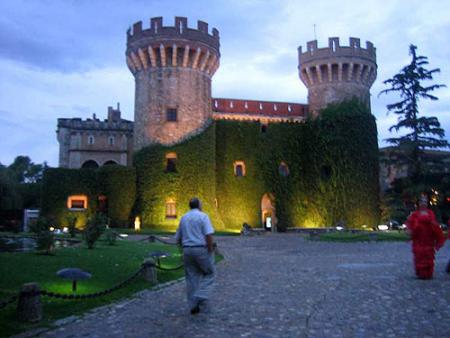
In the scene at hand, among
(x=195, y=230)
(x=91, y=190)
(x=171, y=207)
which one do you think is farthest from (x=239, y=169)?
(x=195, y=230)

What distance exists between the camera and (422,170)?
1243 inches

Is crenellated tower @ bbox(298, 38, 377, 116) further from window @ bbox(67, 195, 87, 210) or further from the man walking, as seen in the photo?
the man walking

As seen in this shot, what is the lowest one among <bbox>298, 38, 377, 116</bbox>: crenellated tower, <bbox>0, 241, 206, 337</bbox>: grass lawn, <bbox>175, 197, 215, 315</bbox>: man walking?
<bbox>0, 241, 206, 337</bbox>: grass lawn

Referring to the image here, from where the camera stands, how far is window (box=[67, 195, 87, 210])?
29875 mm

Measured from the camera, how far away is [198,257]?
6750 millimetres

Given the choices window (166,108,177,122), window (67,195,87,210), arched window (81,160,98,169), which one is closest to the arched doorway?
window (166,108,177,122)

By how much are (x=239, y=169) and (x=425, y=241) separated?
25.0 m

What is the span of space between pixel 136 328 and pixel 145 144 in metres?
26.5

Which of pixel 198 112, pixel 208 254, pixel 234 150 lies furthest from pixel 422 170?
pixel 208 254

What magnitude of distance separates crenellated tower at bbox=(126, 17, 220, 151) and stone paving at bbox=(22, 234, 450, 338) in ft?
71.4

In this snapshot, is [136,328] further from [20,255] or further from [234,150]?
[234,150]

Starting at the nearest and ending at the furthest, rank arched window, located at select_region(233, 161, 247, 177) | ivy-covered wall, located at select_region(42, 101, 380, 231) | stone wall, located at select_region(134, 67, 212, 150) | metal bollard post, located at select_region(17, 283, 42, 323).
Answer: metal bollard post, located at select_region(17, 283, 42, 323)
ivy-covered wall, located at select_region(42, 101, 380, 231)
stone wall, located at select_region(134, 67, 212, 150)
arched window, located at select_region(233, 161, 247, 177)

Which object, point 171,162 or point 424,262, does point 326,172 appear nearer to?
point 171,162

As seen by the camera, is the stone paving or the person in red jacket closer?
the stone paving
